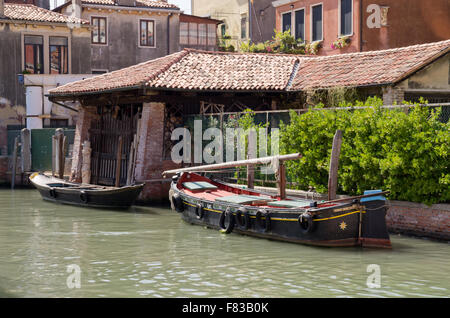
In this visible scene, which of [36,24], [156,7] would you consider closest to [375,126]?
[36,24]

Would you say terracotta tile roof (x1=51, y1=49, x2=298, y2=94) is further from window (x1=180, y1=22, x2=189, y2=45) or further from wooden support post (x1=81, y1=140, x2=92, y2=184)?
window (x1=180, y1=22, x2=189, y2=45)

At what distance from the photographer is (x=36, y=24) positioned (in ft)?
102

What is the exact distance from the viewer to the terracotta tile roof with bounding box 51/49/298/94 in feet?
61.9

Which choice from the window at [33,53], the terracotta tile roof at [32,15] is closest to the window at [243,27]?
the terracotta tile roof at [32,15]

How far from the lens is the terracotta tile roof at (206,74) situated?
743 inches

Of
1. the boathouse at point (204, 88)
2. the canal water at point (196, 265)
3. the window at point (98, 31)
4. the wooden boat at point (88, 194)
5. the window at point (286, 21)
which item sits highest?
the window at point (98, 31)

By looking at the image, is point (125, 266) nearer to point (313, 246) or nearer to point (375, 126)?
point (313, 246)

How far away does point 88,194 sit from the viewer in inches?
736

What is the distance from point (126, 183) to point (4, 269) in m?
9.35

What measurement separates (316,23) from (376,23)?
8.80ft

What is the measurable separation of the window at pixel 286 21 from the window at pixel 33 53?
10.8m

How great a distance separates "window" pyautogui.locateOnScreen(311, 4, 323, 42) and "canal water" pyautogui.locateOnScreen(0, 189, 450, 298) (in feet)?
44.4

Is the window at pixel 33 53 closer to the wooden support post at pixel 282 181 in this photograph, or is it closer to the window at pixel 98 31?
the window at pixel 98 31

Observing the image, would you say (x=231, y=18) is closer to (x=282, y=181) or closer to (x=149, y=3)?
(x=149, y=3)
